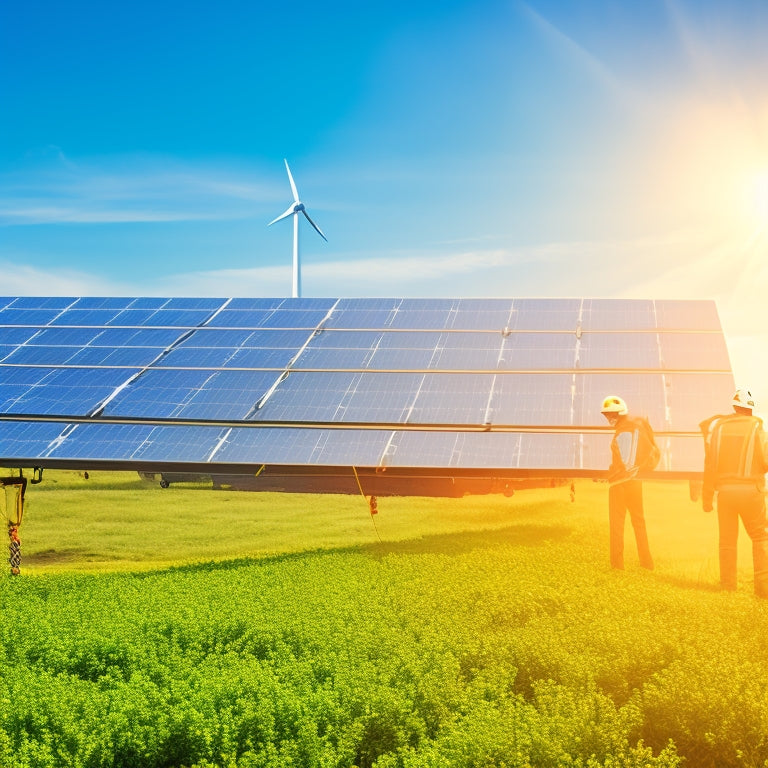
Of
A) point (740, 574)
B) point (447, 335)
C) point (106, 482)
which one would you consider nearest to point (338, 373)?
point (447, 335)

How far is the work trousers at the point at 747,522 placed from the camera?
1238 centimetres

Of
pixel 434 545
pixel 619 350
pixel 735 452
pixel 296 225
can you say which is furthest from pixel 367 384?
pixel 296 225

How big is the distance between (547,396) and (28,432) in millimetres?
9730

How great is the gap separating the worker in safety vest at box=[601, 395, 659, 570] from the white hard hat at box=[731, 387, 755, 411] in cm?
131

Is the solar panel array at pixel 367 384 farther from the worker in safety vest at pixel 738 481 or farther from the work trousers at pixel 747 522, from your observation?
the work trousers at pixel 747 522

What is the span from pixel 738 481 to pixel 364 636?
6.02 meters

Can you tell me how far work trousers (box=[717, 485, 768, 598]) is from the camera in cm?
1238

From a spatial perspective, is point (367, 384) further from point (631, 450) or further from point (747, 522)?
point (747, 522)

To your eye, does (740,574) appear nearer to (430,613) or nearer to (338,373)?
(430,613)

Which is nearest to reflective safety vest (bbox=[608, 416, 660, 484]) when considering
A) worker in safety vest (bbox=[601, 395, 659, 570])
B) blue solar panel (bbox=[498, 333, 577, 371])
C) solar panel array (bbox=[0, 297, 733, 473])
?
worker in safety vest (bbox=[601, 395, 659, 570])

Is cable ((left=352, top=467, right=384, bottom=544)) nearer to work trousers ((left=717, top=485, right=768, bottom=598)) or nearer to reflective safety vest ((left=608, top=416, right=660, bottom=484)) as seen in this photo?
reflective safety vest ((left=608, top=416, right=660, bottom=484))

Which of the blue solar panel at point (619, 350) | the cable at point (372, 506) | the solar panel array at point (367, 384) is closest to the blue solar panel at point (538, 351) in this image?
the solar panel array at point (367, 384)

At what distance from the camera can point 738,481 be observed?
40.8ft

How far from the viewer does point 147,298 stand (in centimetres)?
2327
